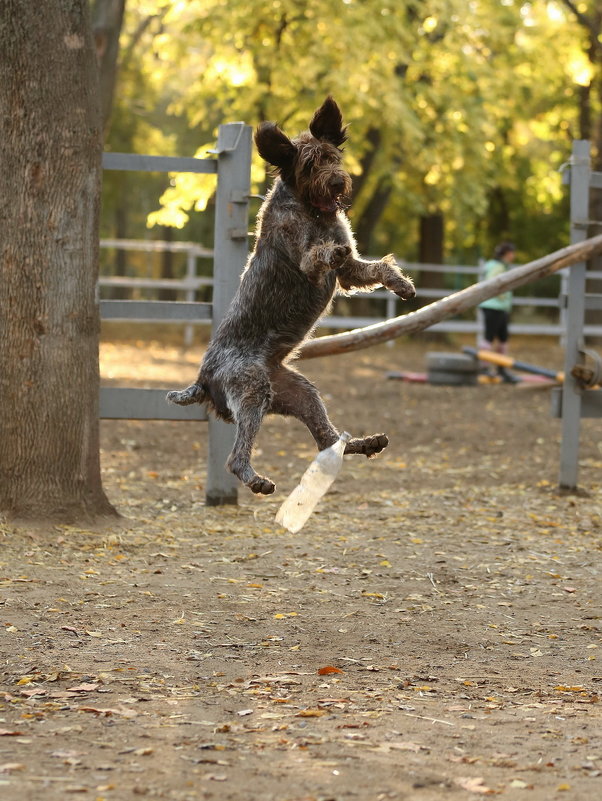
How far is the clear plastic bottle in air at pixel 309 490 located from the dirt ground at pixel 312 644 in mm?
673

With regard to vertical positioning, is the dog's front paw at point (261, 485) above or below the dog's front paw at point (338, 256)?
below

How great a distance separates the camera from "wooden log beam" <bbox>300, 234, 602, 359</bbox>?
20.4ft

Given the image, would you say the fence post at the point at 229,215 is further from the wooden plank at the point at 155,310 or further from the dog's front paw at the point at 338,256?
the dog's front paw at the point at 338,256

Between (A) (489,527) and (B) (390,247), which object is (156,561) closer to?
(A) (489,527)

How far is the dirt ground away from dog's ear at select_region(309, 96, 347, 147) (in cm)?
207

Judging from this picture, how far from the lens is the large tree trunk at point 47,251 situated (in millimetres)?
6703

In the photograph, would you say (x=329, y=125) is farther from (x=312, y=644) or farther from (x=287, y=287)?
(x=312, y=644)

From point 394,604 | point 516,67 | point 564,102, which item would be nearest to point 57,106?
point 394,604

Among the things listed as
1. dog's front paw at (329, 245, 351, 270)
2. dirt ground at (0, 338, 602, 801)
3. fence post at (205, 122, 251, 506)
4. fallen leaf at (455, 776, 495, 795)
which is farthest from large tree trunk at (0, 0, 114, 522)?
fallen leaf at (455, 776, 495, 795)

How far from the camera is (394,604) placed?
18.9ft

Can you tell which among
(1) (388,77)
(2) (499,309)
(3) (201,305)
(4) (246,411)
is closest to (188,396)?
(4) (246,411)

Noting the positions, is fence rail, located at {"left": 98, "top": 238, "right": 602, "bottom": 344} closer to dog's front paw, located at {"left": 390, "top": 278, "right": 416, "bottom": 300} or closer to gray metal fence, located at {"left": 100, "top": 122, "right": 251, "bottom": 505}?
gray metal fence, located at {"left": 100, "top": 122, "right": 251, "bottom": 505}

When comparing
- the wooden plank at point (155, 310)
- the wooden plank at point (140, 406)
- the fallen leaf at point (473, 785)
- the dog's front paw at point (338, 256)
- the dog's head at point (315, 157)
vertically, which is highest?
the dog's head at point (315, 157)

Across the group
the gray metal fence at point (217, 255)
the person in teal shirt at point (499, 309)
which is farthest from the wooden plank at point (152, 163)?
the person in teal shirt at point (499, 309)
